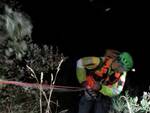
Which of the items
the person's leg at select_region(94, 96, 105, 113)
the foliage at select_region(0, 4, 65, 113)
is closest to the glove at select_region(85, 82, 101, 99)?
the person's leg at select_region(94, 96, 105, 113)

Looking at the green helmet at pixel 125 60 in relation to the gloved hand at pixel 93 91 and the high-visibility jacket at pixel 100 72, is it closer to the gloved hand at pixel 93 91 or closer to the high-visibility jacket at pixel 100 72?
the high-visibility jacket at pixel 100 72

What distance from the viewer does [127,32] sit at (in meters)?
10.7

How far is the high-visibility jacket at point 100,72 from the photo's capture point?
7.60 metres

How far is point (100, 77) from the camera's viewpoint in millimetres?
7770

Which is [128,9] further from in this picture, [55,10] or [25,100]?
[25,100]

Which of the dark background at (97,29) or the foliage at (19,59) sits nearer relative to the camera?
the foliage at (19,59)

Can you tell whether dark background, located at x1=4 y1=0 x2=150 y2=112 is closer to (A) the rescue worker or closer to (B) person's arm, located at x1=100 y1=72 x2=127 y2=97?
(A) the rescue worker

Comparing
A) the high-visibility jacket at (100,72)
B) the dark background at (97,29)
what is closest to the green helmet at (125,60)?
the high-visibility jacket at (100,72)

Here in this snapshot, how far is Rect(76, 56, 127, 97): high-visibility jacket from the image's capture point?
7.60m

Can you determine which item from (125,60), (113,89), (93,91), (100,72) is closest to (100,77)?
(100,72)

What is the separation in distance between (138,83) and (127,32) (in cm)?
122

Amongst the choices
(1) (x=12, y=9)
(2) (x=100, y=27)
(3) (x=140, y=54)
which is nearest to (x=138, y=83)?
(3) (x=140, y=54)

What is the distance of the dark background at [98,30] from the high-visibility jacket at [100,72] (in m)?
1.35

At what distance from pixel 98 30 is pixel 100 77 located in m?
2.73
